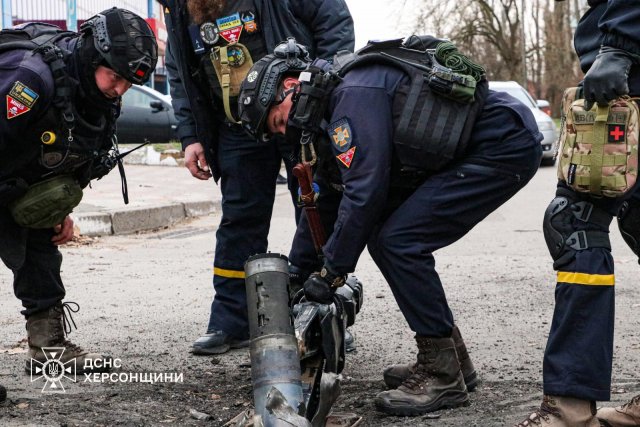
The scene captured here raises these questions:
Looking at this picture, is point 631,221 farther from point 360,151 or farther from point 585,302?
point 360,151

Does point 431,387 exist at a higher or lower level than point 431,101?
lower

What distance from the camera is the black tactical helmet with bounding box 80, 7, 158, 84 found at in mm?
3807

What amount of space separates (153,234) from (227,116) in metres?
4.73

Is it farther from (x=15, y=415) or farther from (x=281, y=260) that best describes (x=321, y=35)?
(x=15, y=415)

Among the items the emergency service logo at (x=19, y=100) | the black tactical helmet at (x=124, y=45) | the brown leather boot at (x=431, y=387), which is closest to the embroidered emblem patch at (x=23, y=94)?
the emergency service logo at (x=19, y=100)

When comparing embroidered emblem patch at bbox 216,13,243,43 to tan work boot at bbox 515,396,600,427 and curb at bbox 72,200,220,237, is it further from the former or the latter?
curb at bbox 72,200,220,237

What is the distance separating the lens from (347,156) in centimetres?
337

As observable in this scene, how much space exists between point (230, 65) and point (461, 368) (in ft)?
5.84

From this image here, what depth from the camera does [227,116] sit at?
14.8ft

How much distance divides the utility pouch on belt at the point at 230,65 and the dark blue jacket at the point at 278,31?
13 cm

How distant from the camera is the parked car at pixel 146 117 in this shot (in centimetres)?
1540

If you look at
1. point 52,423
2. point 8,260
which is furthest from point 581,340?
point 8,260

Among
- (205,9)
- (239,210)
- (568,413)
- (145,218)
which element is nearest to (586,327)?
(568,413)

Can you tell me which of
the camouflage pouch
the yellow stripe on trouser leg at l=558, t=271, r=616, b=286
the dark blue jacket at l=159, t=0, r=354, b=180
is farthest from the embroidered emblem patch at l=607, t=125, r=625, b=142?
the dark blue jacket at l=159, t=0, r=354, b=180
